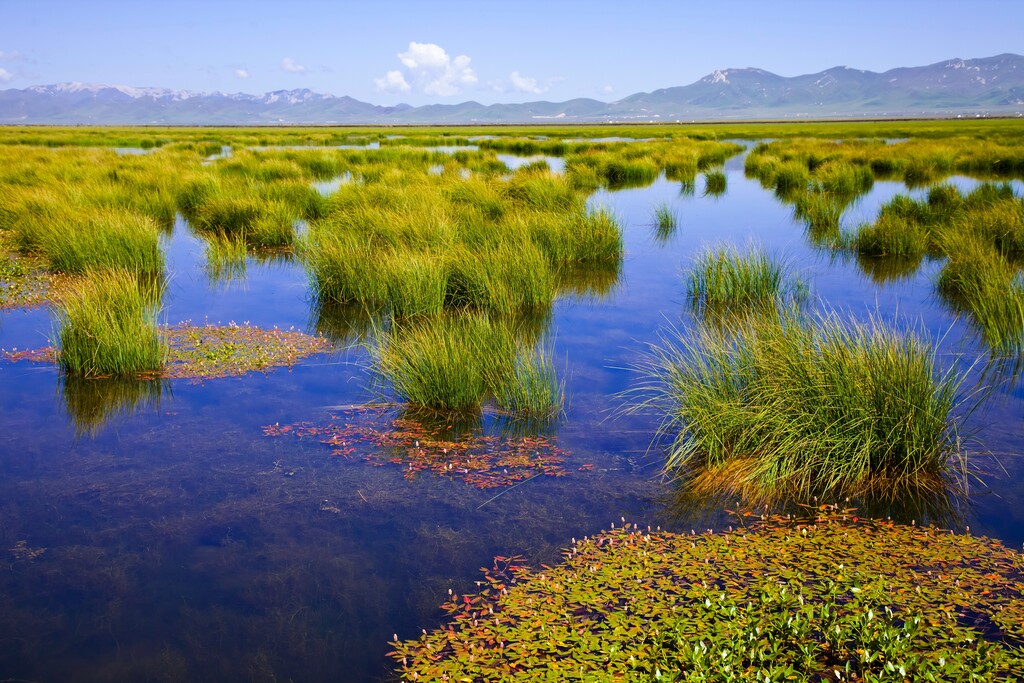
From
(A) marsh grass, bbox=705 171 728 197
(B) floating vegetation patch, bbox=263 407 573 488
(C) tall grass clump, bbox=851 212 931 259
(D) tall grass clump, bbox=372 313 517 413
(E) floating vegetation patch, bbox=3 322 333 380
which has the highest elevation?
(A) marsh grass, bbox=705 171 728 197

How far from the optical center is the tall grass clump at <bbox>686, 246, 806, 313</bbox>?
1206 cm

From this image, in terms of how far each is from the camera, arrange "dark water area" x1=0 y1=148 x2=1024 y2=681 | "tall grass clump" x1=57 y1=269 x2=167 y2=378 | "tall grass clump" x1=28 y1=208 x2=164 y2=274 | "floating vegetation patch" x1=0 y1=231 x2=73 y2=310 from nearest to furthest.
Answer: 1. "dark water area" x1=0 y1=148 x2=1024 y2=681
2. "tall grass clump" x1=57 y1=269 x2=167 y2=378
3. "floating vegetation patch" x1=0 y1=231 x2=73 y2=310
4. "tall grass clump" x1=28 y1=208 x2=164 y2=274

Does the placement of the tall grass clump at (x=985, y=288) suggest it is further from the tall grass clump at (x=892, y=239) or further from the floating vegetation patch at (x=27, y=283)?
the floating vegetation patch at (x=27, y=283)

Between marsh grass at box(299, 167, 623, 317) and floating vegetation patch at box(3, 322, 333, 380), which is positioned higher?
marsh grass at box(299, 167, 623, 317)

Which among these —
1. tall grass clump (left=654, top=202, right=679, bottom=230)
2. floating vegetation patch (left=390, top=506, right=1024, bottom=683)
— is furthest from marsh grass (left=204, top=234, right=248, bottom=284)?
floating vegetation patch (left=390, top=506, right=1024, bottom=683)

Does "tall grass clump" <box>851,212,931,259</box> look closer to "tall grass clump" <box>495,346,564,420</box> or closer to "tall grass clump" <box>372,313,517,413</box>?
"tall grass clump" <box>372,313,517,413</box>

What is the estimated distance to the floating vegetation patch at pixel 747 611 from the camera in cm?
421

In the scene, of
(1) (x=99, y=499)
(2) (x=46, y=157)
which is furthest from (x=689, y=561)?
(2) (x=46, y=157)

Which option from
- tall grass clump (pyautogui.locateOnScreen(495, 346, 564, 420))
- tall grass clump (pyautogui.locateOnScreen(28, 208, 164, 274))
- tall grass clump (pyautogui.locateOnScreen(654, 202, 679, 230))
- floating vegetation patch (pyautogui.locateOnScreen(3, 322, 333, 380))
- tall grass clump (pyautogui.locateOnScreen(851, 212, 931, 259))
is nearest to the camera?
tall grass clump (pyautogui.locateOnScreen(495, 346, 564, 420))

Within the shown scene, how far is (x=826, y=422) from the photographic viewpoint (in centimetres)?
646

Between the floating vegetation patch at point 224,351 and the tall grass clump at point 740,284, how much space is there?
578 centimetres

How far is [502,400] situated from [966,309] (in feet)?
25.6

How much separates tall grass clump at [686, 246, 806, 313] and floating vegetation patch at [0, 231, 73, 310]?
382 inches

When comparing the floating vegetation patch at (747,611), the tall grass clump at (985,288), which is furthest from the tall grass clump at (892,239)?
the floating vegetation patch at (747,611)
